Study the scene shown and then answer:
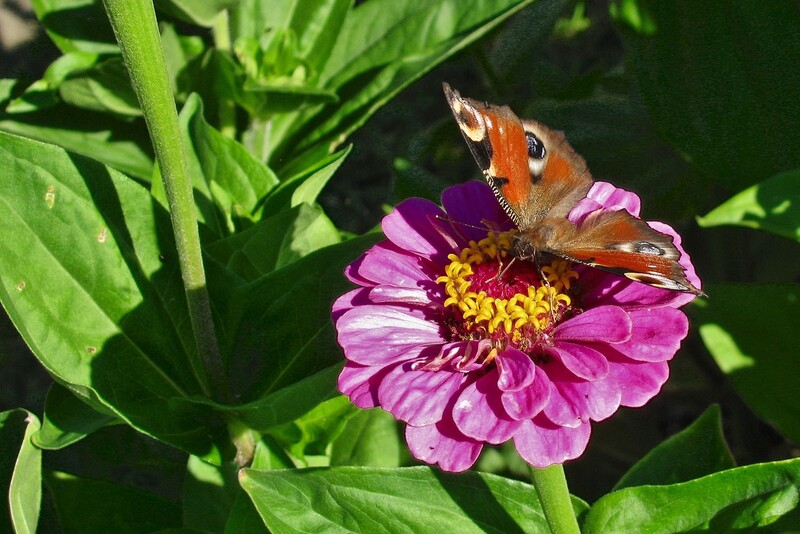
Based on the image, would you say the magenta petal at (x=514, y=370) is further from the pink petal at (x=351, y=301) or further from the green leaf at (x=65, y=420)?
the green leaf at (x=65, y=420)

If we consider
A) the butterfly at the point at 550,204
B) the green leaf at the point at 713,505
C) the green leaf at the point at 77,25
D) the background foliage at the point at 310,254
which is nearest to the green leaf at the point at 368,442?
the background foliage at the point at 310,254

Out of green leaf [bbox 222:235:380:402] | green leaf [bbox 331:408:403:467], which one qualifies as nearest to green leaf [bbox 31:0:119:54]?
green leaf [bbox 222:235:380:402]

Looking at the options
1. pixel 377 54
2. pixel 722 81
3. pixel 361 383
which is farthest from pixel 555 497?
pixel 377 54

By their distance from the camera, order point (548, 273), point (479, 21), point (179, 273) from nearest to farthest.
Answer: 1. point (548, 273)
2. point (179, 273)
3. point (479, 21)

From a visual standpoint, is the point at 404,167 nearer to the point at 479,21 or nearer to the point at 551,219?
the point at 479,21

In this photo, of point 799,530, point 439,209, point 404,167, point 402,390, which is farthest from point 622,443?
point 402,390

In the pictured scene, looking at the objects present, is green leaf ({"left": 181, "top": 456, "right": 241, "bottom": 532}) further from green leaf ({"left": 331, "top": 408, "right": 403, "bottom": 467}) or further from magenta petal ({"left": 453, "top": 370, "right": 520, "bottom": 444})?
magenta petal ({"left": 453, "top": 370, "right": 520, "bottom": 444})

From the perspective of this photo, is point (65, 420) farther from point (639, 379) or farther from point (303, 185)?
point (639, 379)
